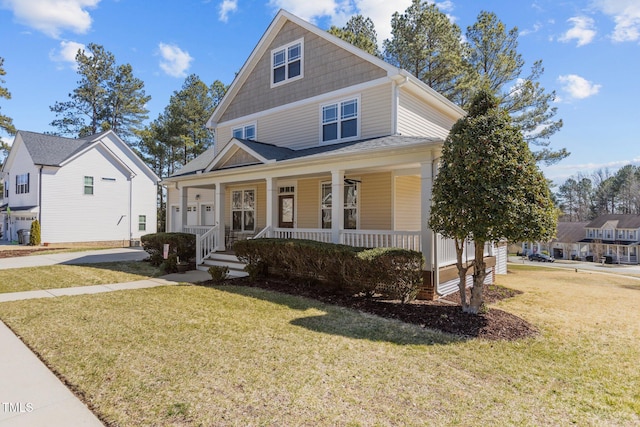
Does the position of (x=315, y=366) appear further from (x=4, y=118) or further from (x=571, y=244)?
(x=571, y=244)

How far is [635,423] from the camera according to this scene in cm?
333

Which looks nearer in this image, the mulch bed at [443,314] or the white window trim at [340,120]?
the mulch bed at [443,314]

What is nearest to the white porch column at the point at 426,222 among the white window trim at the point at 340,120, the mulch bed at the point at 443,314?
the mulch bed at the point at 443,314

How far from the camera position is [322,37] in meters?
13.1

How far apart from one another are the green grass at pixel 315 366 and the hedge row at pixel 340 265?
1052 millimetres

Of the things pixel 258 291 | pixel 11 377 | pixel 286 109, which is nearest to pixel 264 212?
pixel 286 109

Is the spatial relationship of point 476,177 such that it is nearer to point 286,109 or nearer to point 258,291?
point 258,291

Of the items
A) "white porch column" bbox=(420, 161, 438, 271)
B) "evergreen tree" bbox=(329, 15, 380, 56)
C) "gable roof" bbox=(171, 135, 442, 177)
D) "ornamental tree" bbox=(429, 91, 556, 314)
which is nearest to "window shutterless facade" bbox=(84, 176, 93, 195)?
"gable roof" bbox=(171, 135, 442, 177)

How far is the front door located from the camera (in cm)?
1441

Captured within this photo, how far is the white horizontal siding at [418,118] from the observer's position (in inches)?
464

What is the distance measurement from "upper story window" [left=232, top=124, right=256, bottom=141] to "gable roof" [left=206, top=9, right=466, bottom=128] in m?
1.46

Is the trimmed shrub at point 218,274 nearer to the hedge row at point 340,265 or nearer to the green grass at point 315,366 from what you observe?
the hedge row at point 340,265

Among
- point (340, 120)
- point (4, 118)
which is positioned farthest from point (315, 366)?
point (4, 118)

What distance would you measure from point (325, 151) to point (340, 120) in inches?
71.1
